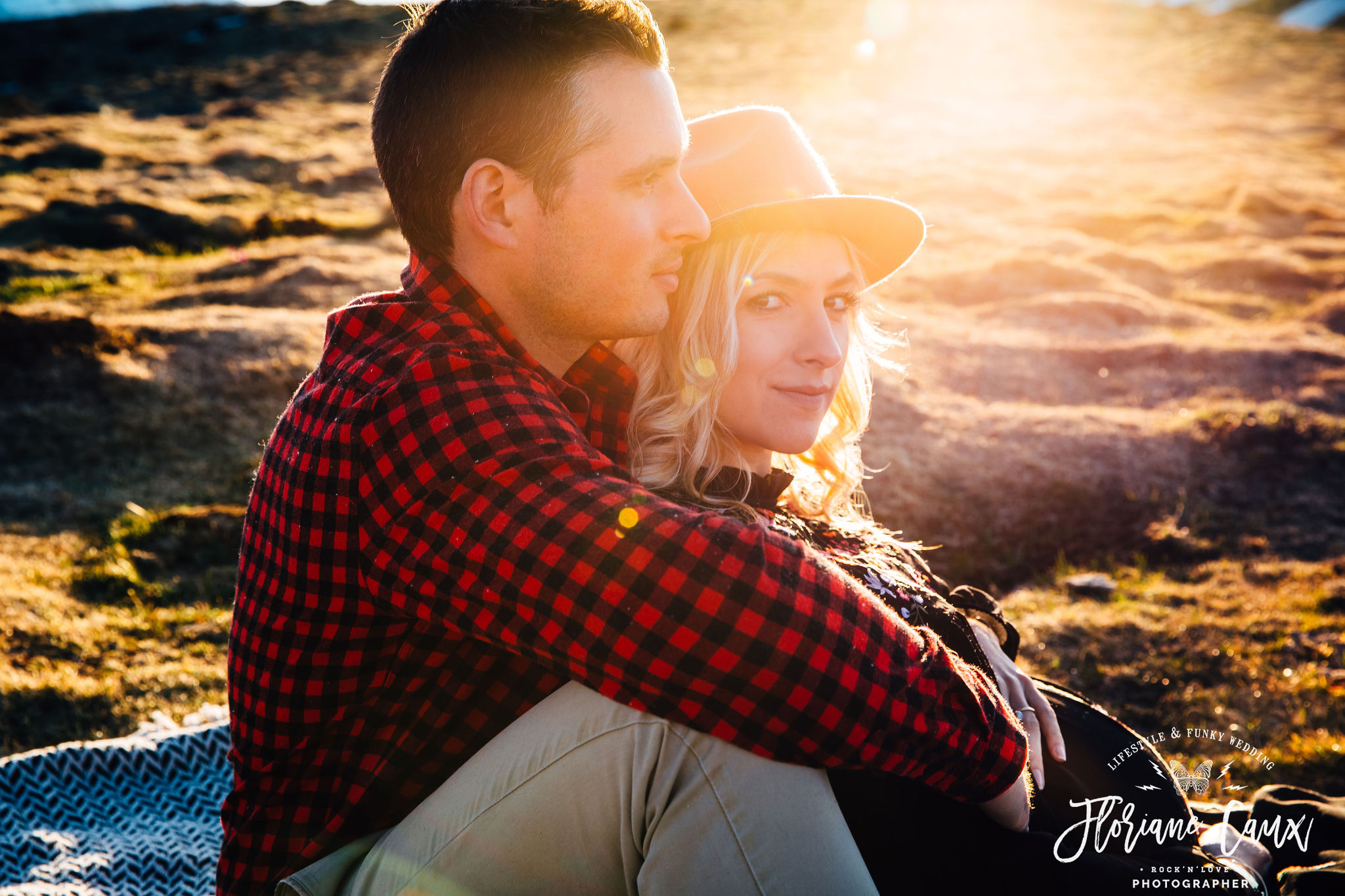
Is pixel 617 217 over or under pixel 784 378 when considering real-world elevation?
over

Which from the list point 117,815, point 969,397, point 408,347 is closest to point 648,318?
point 408,347

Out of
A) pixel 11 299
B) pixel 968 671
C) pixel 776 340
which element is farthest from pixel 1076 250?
pixel 11 299

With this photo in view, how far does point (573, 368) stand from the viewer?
277 cm

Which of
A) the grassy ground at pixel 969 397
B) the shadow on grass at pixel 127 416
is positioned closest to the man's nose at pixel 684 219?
the grassy ground at pixel 969 397

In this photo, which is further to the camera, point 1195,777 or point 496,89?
point 1195,777

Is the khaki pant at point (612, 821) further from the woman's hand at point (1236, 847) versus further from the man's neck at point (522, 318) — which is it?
the woman's hand at point (1236, 847)

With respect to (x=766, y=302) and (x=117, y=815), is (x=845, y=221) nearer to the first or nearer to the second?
(x=766, y=302)

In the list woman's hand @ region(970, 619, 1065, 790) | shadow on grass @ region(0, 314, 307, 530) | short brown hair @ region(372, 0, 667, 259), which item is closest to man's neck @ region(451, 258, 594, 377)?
short brown hair @ region(372, 0, 667, 259)

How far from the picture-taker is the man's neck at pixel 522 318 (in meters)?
2.42

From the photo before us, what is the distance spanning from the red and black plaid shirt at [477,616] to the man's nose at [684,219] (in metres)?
0.62

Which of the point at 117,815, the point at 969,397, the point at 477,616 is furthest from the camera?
the point at 969,397

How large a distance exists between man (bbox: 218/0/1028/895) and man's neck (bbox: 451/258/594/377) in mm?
10

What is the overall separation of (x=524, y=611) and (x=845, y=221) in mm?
1880

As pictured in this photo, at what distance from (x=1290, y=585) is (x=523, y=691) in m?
5.14
